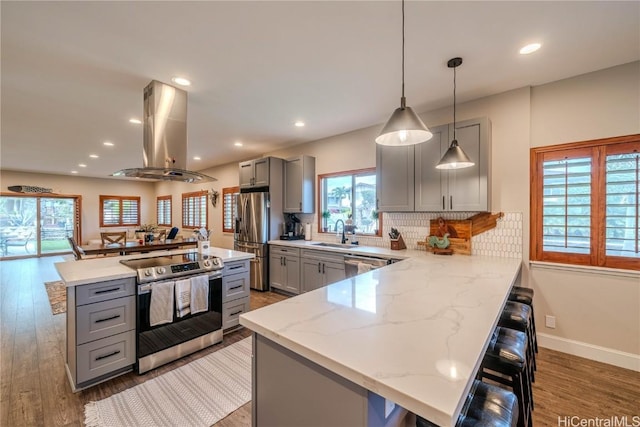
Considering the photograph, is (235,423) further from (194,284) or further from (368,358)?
(368,358)

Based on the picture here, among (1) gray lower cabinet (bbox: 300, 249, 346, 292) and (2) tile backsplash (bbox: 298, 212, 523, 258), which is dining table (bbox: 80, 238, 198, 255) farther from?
(2) tile backsplash (bbox: 298, 212, 523, 258)

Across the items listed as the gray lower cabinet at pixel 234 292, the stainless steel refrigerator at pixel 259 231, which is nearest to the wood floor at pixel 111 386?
the gray lower cabinet at pixel 234 292

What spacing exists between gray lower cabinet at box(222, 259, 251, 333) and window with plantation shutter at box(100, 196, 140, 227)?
935cm

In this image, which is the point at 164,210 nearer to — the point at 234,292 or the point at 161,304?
the point at 234,292

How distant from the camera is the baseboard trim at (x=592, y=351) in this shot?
2340mm

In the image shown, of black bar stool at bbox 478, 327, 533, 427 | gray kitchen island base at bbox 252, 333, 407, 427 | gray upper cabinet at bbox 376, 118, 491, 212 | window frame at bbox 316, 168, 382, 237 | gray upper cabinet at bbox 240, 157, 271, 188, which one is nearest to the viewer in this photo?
gray kitchen island base at bbox 252, 333, 407, 427

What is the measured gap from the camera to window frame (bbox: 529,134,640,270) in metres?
2.38

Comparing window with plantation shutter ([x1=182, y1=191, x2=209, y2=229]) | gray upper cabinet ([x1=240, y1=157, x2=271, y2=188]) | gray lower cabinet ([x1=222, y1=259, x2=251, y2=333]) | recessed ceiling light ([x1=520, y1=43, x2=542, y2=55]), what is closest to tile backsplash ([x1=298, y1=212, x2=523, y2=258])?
recessed ceiling light ([x1=520, y1=43, x2=542, y2=55])

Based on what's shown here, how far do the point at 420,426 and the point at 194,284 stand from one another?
2317 millimetres

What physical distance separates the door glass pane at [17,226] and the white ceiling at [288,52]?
6523 millimetres

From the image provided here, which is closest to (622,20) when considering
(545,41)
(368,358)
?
(545,41)

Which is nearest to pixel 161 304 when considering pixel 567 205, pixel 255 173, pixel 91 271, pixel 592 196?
pixel 91 271

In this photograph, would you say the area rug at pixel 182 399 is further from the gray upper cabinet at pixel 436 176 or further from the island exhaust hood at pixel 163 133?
the gray upper cabinet at pixel 436 176

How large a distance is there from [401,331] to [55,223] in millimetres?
11740
